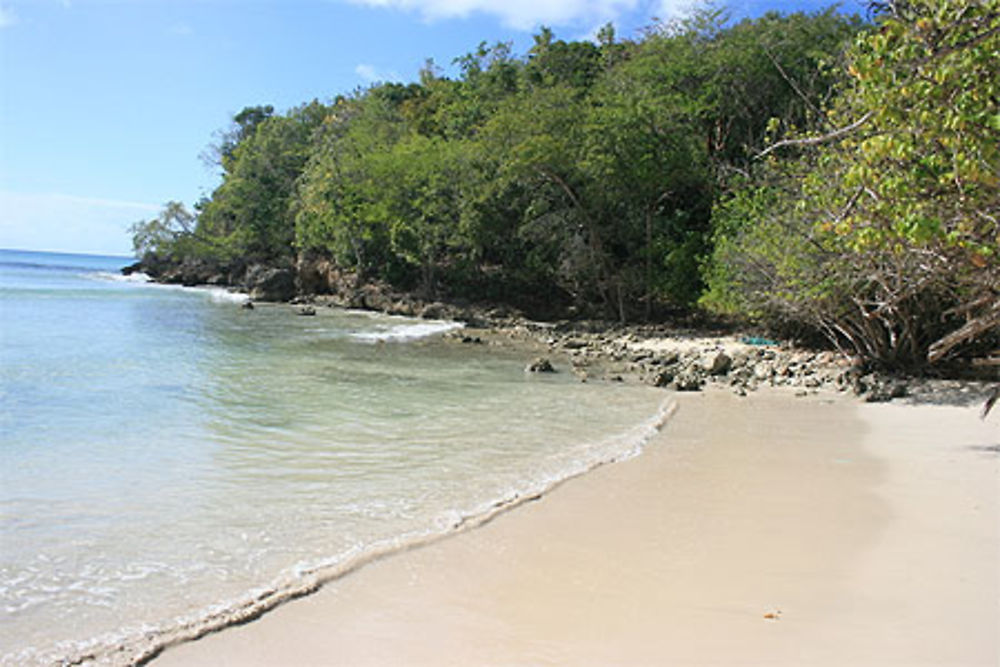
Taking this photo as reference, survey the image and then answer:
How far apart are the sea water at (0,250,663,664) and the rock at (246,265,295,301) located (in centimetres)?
2100

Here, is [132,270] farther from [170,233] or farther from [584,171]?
[584,171]

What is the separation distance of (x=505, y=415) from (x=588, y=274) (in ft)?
52.7

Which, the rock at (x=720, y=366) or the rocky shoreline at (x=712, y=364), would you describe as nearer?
the rocky shoreline at (x=712, y=364)

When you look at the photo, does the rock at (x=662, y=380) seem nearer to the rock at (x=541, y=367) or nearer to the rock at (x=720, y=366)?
the rock at (x=720, y=366)

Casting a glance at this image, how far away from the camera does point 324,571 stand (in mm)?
5086

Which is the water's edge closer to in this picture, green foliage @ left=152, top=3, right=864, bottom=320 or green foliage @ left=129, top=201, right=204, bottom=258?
green foliage @ left=152, top=3, right=864, bottom=320

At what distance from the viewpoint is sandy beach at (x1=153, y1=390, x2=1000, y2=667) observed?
3.98 meters

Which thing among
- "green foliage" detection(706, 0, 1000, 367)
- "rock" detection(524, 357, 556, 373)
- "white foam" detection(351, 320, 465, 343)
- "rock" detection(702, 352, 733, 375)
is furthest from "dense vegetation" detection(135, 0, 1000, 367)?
"rock" detection(524, 357, 556, 373)

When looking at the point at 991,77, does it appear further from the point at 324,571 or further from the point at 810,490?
the point at 324,571

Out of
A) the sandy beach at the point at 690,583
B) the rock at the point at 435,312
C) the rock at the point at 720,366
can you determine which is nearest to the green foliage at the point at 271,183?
the rock at the point at 435,312

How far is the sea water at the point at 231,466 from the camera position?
4.83 metres

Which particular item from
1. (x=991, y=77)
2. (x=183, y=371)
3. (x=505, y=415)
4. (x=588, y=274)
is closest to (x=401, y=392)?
(x=505, y=415)

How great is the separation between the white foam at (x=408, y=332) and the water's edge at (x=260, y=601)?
16493 mm

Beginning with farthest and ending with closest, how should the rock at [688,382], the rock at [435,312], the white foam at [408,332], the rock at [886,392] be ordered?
the rock at [435,312] < the white foam at [408,332] < the rock at [688,382] < the rock at [886,392]
